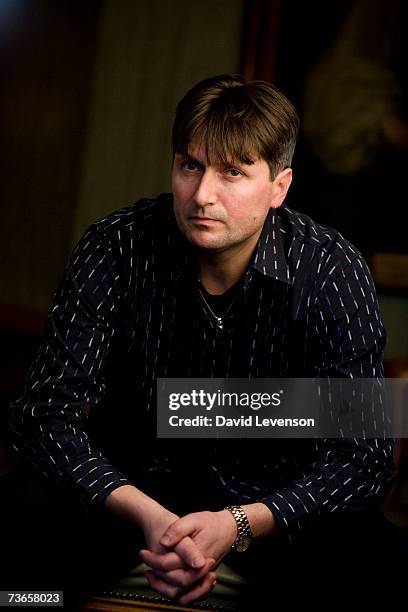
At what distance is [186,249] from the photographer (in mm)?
2039

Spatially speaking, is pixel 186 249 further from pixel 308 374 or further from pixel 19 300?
pixel 19 300

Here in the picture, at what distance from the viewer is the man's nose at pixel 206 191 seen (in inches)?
72.7

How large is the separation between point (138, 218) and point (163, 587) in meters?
0.88

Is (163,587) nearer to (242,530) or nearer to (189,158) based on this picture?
(242,530)

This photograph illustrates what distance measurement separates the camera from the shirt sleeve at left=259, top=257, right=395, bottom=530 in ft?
6.01

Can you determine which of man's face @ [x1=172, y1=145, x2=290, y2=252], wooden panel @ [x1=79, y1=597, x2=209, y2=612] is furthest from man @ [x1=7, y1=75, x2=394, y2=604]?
wooden panel @ [x1=79, y1=597, x2=209, y2=612]

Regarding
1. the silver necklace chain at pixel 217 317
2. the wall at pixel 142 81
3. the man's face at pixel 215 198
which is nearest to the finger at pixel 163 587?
the silver necklace chain at pixel 217 317

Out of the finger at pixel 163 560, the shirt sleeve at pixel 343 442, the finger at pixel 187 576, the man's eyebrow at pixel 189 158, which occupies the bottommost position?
the finger at pixel 187 576

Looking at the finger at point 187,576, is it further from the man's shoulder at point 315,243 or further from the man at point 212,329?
the man's shoulder at point 315,243

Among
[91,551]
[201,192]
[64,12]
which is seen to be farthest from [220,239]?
[64,12]

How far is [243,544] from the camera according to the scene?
1772mm

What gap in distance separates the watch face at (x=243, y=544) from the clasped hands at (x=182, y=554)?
66mm

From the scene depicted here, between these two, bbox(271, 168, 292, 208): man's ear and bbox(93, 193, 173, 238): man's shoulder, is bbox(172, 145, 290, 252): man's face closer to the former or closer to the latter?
bbox(271, 168, 292, 208): man's ear

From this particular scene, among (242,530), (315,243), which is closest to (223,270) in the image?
(315,243)
